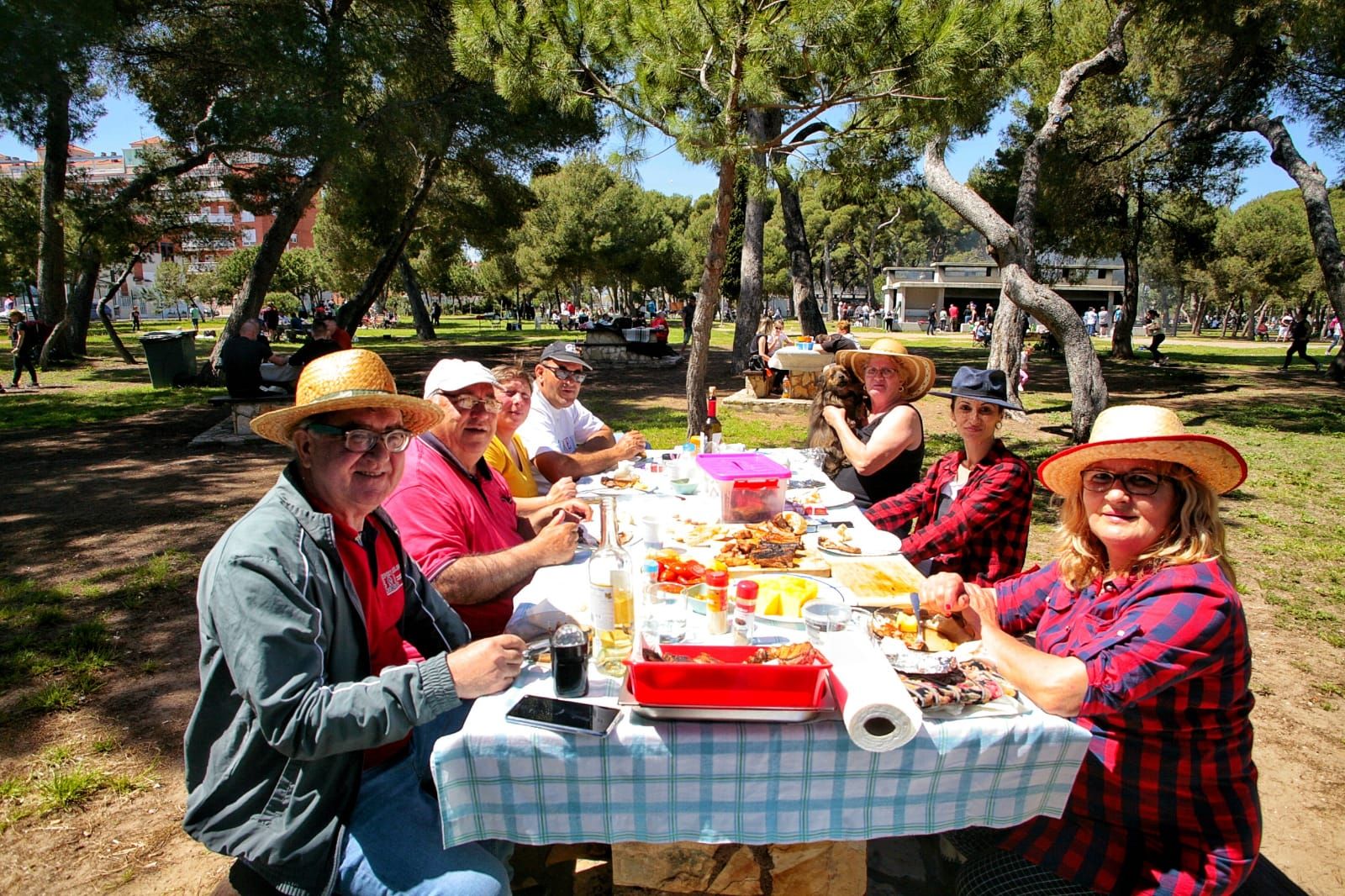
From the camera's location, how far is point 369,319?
160 feet

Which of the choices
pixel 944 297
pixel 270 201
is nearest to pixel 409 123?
pixel 270 201

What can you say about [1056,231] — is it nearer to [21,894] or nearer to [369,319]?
[21,894]

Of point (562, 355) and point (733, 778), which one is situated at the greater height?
point (562, 355)

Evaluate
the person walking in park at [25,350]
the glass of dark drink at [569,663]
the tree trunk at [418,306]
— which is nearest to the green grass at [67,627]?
the glass of dark drink at [569,663]

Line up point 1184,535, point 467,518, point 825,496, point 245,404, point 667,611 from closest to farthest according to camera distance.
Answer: point 1184,535 < point 667,611 < point 467,518 < point 825,496 < point 245,404

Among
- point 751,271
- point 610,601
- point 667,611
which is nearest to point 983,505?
point 667,611

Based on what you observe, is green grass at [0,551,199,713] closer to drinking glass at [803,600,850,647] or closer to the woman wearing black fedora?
drinking glass at [803,600,850,647]

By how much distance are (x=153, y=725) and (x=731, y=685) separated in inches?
120

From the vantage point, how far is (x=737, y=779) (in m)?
1.60

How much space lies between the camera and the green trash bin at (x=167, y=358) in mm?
14070

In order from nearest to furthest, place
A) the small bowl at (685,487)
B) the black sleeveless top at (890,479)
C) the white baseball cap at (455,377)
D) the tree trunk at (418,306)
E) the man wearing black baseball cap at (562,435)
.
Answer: the white baseball cap at (455,377) < the small bowl at (685,487) < the black sleeveless top at (890,479) < the man wearing black baseball cap at (562,435) < the tree trunk at (418,306)

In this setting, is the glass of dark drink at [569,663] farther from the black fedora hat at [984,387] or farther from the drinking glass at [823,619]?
the black fedora hat at [984,387]

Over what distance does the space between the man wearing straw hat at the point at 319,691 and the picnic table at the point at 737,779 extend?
0.14 m

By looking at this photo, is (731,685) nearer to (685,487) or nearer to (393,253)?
(685,487)
